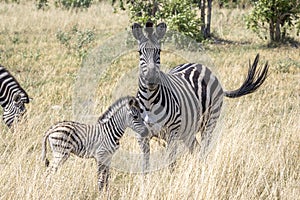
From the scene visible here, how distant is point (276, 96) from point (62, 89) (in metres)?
4.01

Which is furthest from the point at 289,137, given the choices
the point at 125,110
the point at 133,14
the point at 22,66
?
the point at 133,14

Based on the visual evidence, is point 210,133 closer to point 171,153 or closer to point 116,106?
point 171,153

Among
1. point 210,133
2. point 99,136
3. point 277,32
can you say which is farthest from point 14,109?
point 277,32

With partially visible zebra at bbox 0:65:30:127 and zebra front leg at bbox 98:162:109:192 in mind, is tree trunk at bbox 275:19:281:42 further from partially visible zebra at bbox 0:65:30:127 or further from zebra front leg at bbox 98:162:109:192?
zebra front leg at bbox 98:162:109:192

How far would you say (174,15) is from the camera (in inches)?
532

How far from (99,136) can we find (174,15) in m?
9.39

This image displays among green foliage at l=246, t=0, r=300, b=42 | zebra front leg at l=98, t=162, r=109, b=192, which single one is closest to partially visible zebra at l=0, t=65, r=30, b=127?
zebra front leg at l=98, t=162, r=109, b=192

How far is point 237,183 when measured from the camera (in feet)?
14.0

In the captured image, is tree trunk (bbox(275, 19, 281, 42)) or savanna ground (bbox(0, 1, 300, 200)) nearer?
savanna ground (bbox(0, 1, 300, 200))

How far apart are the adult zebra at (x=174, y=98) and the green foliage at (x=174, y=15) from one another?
7.53 meters

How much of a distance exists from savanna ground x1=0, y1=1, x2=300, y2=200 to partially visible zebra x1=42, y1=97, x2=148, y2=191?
140mm

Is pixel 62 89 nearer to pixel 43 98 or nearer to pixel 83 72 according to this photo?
pixel 43 98

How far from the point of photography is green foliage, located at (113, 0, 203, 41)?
43.9ft

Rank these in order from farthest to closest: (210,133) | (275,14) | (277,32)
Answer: (277,32), (275,14), (210,133)
